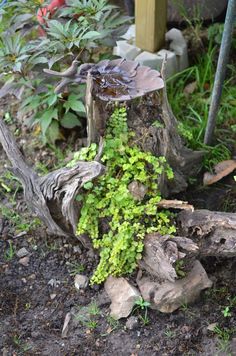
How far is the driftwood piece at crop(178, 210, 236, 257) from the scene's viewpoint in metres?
2.24

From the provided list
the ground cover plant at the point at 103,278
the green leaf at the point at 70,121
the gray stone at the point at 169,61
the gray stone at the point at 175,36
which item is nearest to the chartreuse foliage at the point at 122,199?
the ground cover plant at the point at 103,278

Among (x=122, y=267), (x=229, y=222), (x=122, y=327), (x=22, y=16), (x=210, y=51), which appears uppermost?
(x=22, y=16)

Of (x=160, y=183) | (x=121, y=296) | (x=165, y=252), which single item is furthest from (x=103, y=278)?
(x=160, y=183)

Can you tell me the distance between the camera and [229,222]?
7.25 ft

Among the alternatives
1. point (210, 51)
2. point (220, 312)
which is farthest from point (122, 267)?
point (210, 51)

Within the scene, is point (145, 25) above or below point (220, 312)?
above

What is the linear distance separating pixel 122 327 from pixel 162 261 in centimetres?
35

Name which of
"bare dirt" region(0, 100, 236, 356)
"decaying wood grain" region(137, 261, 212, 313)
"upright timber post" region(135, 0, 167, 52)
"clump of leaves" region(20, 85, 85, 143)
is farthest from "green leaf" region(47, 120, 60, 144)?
"decaying wood grain" region(137, 261, 212, 313)

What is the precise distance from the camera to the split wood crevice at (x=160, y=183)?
216 cm

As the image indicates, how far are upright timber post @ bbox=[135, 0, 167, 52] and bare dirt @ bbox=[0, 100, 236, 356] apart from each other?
1043mm

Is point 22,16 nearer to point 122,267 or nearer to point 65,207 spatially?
point 65,207

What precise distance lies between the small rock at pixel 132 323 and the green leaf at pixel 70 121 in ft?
3.48

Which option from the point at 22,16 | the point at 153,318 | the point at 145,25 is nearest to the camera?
the point at 153,318

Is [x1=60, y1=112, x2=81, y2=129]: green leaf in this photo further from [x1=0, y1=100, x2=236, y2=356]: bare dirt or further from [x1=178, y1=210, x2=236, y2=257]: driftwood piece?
[x1=178, y1=210, x2=236, y2=257]: driftwood piece
